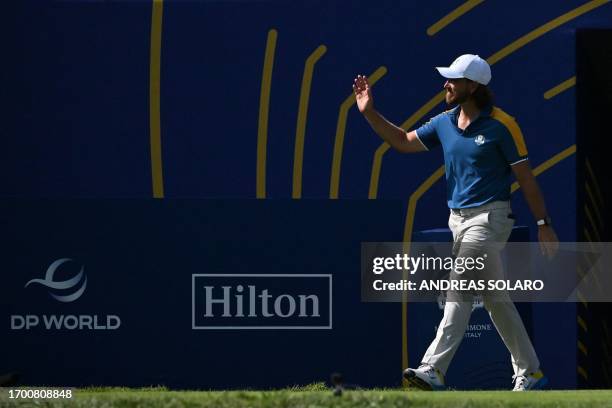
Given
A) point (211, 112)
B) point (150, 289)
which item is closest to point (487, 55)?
point (211, 112)

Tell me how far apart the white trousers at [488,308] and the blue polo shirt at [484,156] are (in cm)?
7

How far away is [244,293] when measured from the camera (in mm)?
8633

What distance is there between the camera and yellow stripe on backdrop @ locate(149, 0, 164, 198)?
8.66 meters

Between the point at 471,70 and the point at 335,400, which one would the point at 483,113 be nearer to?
the point at 471,70

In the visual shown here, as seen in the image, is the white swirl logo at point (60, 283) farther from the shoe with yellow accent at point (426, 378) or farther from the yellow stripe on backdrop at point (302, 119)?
the shoe with yellow accent at point (426, 378)

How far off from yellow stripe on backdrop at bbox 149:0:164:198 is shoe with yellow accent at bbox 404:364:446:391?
2.29m

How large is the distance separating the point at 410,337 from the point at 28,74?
9.17ft

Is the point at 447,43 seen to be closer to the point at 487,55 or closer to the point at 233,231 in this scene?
the point at 487,55

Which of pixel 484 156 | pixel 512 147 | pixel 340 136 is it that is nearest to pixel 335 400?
pixel 484 156

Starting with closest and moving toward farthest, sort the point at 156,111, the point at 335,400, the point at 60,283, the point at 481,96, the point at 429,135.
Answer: the point at 335,400, the point at 481,96, the point at 429,135, the point at 60,283, the point at 156,111

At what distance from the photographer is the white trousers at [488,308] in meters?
7.15

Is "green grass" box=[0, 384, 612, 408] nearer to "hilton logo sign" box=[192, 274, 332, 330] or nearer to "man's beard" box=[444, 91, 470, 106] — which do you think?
"man's beard" box=[444, 91, 470, 106]

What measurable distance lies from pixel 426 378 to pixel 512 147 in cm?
124

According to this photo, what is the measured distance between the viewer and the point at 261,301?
865 cm
